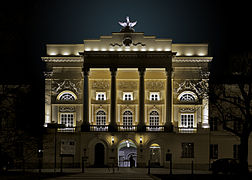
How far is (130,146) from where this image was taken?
76.3 metres

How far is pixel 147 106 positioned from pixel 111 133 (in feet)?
23.6

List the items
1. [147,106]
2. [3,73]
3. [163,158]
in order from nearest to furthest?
[3,73] < [163,158] < [147,106]

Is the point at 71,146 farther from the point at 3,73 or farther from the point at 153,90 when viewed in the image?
the point at 3,73

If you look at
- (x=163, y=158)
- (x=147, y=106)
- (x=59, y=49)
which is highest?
(x=59, y=49)

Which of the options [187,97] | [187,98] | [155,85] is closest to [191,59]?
[187,97]

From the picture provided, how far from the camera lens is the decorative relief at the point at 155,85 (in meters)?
75.8

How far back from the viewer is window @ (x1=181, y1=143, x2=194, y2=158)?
7125 cm

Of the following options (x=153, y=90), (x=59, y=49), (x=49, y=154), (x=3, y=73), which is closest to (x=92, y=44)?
(x=59, y=49)

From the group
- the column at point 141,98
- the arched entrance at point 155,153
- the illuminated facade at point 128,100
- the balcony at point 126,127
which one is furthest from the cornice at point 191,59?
the arched entrance at point 155,153

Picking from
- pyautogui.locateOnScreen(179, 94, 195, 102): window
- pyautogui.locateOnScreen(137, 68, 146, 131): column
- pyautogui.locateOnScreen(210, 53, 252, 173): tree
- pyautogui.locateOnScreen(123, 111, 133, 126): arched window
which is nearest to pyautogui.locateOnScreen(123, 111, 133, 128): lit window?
pyautogui.locateOnScreen(123, 111, 133, 126): arched window

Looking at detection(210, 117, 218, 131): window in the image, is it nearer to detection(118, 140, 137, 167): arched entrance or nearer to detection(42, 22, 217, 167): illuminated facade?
detection(42, 22, 217, 167): illuminated facade

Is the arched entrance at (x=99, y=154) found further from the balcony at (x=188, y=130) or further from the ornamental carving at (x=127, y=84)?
the balcony at (x=188, y=130)

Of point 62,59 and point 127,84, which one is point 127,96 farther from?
point 62,59

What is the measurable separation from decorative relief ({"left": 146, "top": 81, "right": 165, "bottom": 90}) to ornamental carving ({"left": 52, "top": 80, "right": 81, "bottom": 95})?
919 centimetres
